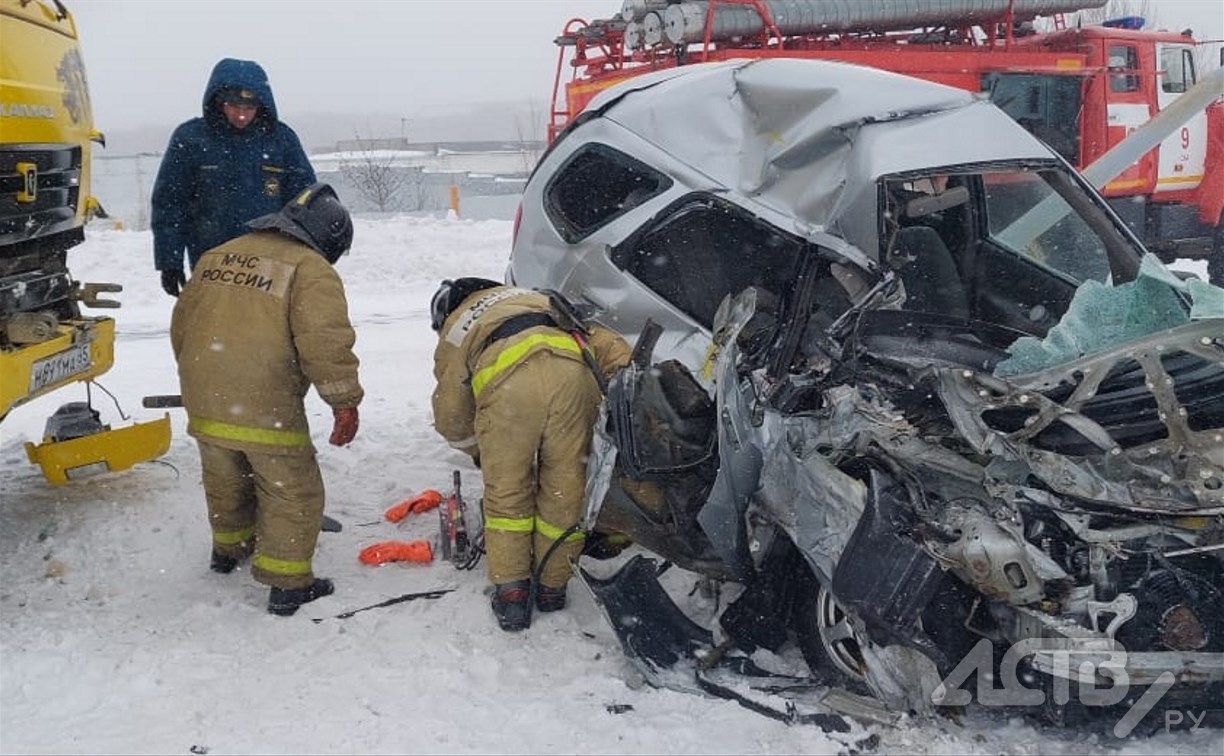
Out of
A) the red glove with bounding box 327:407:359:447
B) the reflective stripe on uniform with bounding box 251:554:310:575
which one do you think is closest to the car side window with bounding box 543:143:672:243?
the red glove with bounding box 327:407:359:447

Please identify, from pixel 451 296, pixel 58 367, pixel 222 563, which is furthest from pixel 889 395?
pixel 58 367

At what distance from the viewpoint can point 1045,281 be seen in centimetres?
444

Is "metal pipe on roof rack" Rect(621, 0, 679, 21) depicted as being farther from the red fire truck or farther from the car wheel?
the car wheel

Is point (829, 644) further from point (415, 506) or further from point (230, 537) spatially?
point (230, 537)

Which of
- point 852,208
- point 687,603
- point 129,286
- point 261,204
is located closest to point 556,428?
point 687,603

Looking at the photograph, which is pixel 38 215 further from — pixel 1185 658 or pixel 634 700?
pixel 1185 658

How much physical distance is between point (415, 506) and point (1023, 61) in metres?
7.80

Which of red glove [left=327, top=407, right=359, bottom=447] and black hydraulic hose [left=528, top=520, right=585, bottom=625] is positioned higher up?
red glove [left=327, top=407, right=359, bottom=447]

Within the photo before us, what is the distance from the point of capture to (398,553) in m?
4.30

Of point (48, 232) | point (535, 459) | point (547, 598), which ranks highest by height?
point (48, 232)

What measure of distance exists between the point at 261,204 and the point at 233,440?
1676mm

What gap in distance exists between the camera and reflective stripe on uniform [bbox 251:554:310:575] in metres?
3.82

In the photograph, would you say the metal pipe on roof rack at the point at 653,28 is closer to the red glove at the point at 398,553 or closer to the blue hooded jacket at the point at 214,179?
the blue hooded jacket at the point at 214,179

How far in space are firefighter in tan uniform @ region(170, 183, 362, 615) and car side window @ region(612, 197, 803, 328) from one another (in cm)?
117
